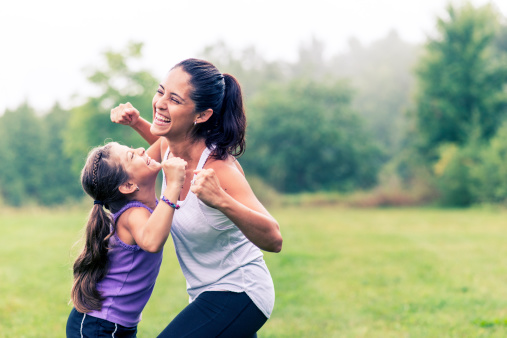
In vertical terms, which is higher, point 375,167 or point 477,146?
point 477,146

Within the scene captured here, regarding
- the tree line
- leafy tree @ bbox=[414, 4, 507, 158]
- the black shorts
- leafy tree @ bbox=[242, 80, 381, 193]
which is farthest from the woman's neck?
leafy tree @ bbox=[242, 80, 381, 193]

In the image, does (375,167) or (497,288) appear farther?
(375,167)

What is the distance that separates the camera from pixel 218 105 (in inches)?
129

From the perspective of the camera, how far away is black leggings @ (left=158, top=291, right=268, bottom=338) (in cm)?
299

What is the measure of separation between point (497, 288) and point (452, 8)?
90.5ft

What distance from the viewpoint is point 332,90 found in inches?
1817

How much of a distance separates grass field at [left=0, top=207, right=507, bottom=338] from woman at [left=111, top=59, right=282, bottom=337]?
1424 mm

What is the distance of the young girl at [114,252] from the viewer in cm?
306

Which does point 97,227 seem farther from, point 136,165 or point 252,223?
point 252,223

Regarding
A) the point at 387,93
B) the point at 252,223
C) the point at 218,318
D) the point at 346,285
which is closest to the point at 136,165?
the point at 252,223

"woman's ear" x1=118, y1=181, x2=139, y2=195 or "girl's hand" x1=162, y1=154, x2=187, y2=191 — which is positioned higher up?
"girl's hand" x1=162, y1=154, x2=187, y2=191

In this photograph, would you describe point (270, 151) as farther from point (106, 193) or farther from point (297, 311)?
point (106, 193)

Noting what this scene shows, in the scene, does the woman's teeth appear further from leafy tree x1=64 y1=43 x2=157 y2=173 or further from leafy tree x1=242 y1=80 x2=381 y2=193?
leafy tree x1=242 y1=80 x2=381 y2=193

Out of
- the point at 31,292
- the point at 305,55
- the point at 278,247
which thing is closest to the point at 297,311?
the point at 31,292
